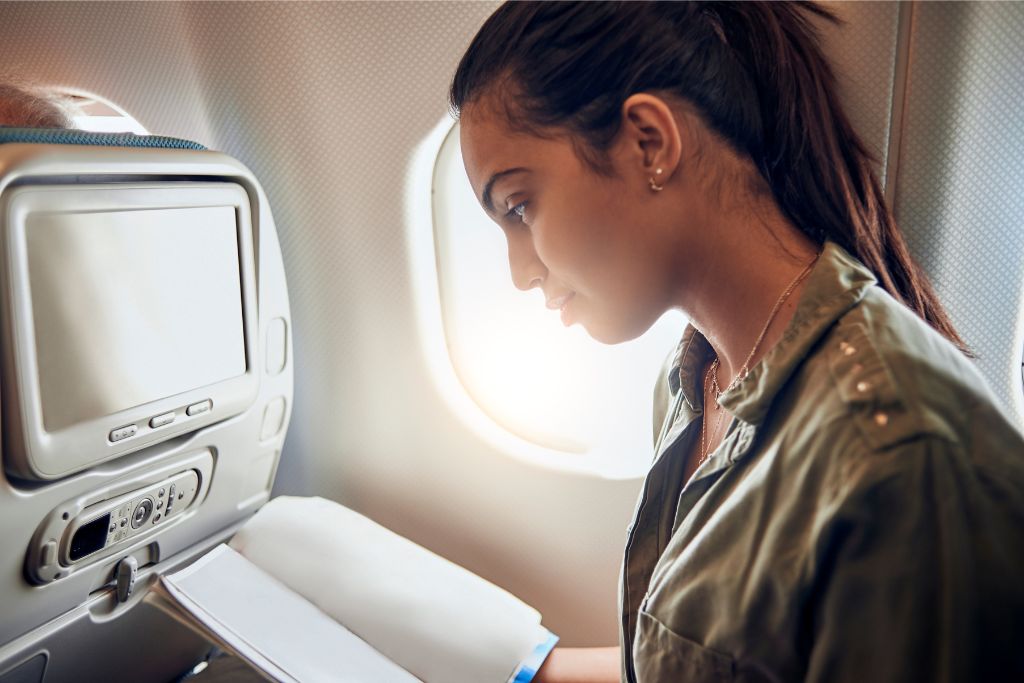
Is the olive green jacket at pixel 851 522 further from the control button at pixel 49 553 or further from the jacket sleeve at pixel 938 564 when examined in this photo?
the control button at pixel 49 553

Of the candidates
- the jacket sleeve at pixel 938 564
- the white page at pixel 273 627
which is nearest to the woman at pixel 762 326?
the jacket sleeve at pixel 938 564

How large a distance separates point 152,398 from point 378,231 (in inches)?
21.6

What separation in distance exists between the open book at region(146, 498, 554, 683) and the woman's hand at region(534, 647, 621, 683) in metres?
0.04

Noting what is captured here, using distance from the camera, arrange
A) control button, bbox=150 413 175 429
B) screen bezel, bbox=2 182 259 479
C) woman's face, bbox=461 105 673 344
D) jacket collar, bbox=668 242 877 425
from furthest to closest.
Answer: control button, bbox=150 413 175 429, screen bezel, bbox=2 182 259 479, woman's face, bbox=461 105 673 344, jacket collar, bbox=668 242 877 425

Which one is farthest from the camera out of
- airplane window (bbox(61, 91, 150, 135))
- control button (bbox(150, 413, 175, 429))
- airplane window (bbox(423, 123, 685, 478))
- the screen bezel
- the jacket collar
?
airplane window (bbox(61, 91, 150, 135))

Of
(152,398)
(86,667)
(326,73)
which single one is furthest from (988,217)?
(86,667)

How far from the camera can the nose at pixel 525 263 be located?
1.00 m

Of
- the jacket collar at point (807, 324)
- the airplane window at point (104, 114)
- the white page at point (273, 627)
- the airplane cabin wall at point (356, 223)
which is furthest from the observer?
the airplane window at point (104, 114)

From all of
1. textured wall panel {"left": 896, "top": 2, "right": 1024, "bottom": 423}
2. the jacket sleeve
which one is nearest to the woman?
the jacket sleeve

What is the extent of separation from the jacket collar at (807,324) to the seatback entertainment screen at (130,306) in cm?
86

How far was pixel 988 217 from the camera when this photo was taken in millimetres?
1100

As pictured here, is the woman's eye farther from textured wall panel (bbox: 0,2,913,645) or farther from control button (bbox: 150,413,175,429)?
control button (bbox: 150,413,175,429)

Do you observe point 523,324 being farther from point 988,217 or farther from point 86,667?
point 86,667

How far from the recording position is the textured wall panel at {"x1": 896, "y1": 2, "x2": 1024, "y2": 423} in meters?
1.04
